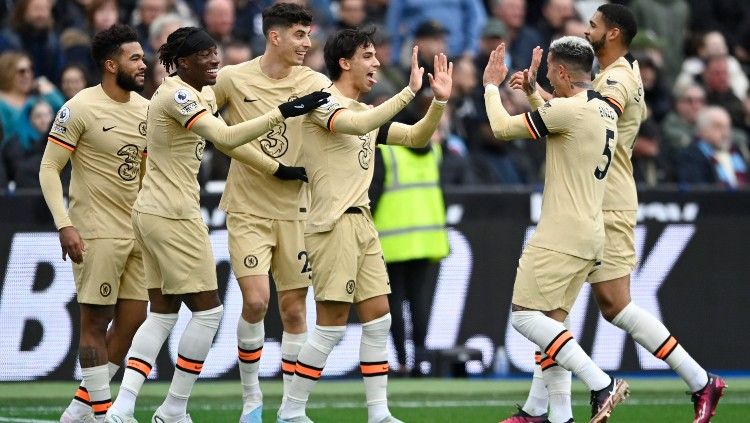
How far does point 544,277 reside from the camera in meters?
10.1

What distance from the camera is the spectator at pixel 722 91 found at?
18266mm

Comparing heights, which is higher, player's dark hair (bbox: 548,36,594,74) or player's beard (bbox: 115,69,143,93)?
player's dark hair (bbox: 548,36,594,74)

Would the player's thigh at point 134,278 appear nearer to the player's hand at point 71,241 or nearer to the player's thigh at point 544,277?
the player's hand at point 71,241

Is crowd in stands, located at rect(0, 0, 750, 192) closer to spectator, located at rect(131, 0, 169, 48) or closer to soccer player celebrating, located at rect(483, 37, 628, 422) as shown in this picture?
spectator, located at rect(131, 0, 169, 48)

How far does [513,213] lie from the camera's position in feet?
47.3

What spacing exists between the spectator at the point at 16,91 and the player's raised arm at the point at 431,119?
5077 millimetres

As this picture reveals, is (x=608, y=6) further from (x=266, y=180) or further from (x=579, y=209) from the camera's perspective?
(x=266, y=180)

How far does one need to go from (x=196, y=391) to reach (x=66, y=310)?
130cm

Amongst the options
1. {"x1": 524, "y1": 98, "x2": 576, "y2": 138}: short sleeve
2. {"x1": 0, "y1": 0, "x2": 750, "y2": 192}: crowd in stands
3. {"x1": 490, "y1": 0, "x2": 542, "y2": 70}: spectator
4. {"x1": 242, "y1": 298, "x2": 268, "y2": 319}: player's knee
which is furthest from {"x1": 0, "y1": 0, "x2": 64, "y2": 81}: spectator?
{"x1": 524, "y1": 98, "x2": 576, "y2": 138}: short sleeve

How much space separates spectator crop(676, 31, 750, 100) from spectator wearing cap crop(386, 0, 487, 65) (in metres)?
2.46

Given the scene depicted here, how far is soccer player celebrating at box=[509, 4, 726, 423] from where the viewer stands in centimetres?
1057

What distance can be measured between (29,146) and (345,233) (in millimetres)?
5015

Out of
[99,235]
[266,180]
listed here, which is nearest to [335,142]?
[266,180]

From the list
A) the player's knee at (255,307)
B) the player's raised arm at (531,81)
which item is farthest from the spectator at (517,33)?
the player's knee at (255,307)
